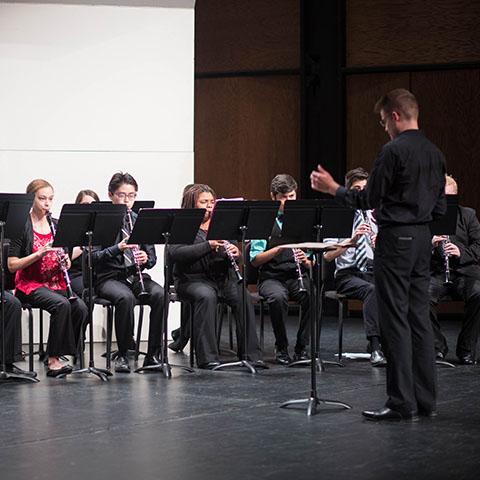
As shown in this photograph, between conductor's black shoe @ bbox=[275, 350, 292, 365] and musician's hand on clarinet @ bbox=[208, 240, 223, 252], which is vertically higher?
musician's hand on clarinet @ bbox=[208, 240, 223, 252]

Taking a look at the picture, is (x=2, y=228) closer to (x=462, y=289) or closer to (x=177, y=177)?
(x=177, y=177)

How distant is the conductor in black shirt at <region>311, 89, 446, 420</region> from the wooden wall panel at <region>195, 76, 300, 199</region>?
528cm

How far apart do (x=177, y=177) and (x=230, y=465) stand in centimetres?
458

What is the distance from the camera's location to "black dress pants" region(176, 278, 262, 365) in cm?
695

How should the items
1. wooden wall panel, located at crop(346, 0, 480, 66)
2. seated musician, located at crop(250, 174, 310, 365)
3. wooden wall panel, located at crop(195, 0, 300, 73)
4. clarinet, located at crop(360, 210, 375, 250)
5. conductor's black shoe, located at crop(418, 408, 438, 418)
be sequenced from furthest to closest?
wooden wall panel, located at crop(195, 0, 300, 73) < wooden wall panel, located at crop(346, 0, 480, 66) < seated musician, located at crop(250, 174, 310, 365) < clarinet, located at crop(360, 210, 375, 250) < conductor's black shoe, located at crop(418, 408, 438, 418)

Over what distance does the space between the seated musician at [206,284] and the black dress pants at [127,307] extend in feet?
0.59

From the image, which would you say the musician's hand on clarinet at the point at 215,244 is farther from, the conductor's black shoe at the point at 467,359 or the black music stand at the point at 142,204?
the conductor's black shoe at the point at 467,359

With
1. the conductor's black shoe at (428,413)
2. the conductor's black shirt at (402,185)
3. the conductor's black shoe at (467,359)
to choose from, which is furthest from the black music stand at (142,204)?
the conductor's black shoe at (428,413)

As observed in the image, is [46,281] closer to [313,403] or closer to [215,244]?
[215,244]

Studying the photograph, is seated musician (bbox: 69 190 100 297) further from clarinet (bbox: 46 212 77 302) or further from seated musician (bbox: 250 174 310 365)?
seated musician (bbox: 250 174 310 365)

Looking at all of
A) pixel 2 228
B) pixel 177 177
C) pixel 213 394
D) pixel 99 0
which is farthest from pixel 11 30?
pixel 213 394

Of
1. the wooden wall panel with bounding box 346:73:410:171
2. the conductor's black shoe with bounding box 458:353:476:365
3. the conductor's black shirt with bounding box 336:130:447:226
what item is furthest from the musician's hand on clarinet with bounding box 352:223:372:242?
the wooden wall panel with bounding box 346:73:410:171

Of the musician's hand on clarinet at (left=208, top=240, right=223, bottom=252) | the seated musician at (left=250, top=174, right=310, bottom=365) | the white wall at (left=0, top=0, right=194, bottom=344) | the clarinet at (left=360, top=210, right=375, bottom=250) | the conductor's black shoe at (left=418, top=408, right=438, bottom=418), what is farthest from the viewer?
the white wall at (left=0, top=0, right=194, bottom=344)

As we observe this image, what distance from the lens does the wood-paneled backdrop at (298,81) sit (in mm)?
10000
